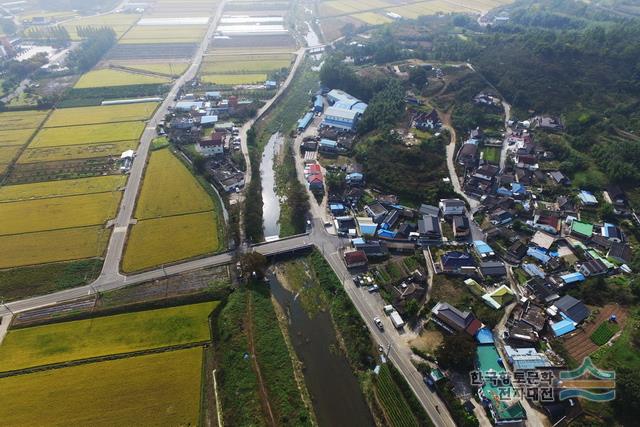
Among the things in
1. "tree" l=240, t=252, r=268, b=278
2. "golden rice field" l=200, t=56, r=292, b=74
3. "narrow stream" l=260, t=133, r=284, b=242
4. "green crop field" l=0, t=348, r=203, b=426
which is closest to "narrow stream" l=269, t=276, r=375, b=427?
"tree" l=240, t=252, r=268, b=278

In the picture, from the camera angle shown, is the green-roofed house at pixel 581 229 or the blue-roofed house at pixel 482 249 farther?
the green-roofed house at pixel 581 229

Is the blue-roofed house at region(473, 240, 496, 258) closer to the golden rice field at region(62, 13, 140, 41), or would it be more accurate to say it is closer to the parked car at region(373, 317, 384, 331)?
the parked car at region(373, 317, 384, 331)

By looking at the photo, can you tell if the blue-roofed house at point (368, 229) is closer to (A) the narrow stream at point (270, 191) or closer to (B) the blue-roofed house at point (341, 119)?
(A) the narrow stream at point (270, 191)

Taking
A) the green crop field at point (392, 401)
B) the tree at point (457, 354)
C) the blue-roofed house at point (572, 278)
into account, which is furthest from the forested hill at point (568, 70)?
the green crop field at point (392, 401)

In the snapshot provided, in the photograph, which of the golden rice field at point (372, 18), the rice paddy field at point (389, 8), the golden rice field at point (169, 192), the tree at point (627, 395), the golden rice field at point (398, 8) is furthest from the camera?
the golden rice field at point (398, 8)

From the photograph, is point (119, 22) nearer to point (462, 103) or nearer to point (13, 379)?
point (462, 103)

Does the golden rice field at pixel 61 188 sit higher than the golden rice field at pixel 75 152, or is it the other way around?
the golden rice field at pixel 75 152
